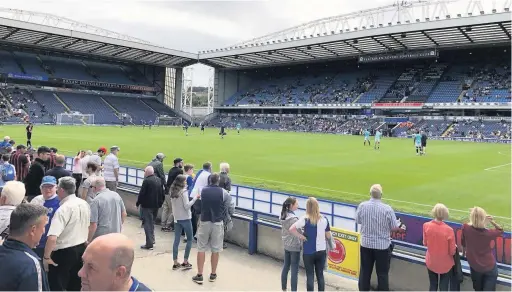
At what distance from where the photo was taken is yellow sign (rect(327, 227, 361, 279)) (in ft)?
23.4

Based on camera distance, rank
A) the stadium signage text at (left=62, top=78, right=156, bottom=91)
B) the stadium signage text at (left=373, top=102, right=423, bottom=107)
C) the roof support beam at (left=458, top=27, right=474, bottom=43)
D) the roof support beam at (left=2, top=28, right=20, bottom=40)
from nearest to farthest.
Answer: the roof support beam at (left=458, top=27, right=474, bottom=43) → the roof support beam at (left=2, top=28, right=20, bottom=40) → the stadium signage text at (left=373, top=102, right=423, bottom=107) → the stadium signage text at (left=62, top=78, right=156, bottom=91)

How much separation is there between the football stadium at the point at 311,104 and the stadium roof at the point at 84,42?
0.24m

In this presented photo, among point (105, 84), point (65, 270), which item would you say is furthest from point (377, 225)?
point (105, 84)

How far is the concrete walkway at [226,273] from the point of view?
672 centimetres

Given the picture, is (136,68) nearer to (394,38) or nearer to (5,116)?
(5,116)

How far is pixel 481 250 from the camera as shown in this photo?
204 inches

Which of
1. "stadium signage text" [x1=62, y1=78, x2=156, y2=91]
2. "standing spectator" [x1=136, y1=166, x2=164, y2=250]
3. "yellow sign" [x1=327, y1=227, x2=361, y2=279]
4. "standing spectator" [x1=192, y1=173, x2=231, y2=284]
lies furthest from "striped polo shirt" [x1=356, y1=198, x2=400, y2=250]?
"stadium signage text" [x1=62, y1=78, x2=156, y2=91]

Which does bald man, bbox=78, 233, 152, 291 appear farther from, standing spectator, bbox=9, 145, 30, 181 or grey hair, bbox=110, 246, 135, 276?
standing spectator, bbox=9, 145, 30, 181

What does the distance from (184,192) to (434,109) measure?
6041 centimetres

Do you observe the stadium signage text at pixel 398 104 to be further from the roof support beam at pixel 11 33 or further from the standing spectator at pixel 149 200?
the standing spectator at pixel 149 200

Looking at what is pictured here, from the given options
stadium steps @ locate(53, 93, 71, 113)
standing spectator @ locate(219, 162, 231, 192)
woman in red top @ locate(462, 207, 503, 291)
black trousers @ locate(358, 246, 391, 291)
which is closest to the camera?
woman in red top @ locate(462, 207, 503, 291)

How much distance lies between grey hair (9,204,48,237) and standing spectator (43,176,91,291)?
1507mm

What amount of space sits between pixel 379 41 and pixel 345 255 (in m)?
55.9

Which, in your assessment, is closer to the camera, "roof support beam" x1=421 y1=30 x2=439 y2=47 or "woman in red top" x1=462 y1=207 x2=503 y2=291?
"woman in red top" x1=462 y1=207 x2=503 y2=291
